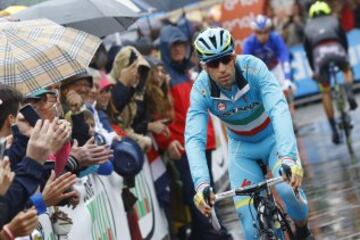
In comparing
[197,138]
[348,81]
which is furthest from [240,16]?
[197,138]

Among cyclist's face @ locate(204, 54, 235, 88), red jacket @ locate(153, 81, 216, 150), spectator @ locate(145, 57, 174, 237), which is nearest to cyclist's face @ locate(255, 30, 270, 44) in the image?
red jacket @ locate(153, 81, 216, 150)

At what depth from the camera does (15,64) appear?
7207mm

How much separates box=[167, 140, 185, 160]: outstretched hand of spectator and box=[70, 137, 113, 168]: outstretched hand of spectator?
3.66 meters

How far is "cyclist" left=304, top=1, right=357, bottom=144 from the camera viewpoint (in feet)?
57.9

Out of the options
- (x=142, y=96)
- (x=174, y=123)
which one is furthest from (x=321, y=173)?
(x=142, y=96)

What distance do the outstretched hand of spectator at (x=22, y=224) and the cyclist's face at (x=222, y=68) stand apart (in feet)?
9.31

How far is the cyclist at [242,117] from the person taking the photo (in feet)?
25.5

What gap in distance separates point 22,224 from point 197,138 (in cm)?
271

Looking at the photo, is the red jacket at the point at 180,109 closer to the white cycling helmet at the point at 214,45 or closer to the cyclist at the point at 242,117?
the cyclist at the point at 242,117

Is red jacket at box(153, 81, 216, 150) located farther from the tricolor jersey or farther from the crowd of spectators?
the tricolor jersey

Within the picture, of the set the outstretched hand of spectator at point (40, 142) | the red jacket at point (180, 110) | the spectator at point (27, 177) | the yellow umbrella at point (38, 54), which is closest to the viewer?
the spectator at point (27, 177)

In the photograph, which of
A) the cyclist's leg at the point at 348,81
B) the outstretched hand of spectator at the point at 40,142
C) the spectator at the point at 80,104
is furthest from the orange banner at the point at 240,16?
the outstretched hand of spectator at the point at 40,142

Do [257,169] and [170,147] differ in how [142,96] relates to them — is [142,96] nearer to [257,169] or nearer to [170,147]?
[170,147]

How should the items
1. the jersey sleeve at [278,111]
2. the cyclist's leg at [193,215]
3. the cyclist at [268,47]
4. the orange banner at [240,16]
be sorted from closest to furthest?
the jersey sleeve at [278,111]
the cyclist's leg at [193,215]
the cyclist at [268,47]
the orange banner at [240,16]
